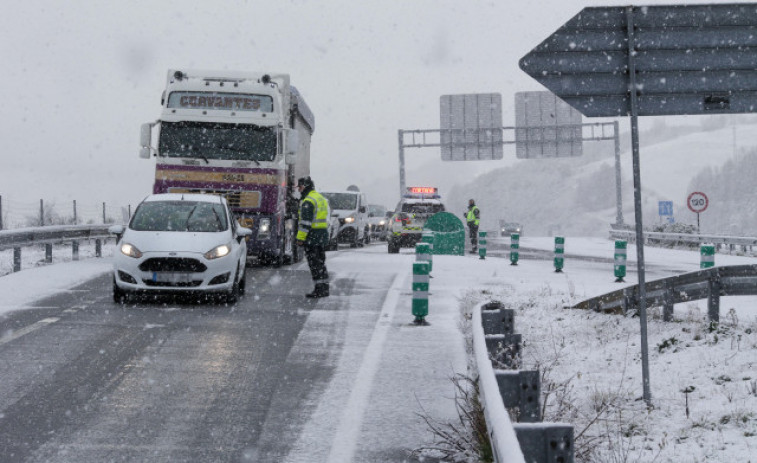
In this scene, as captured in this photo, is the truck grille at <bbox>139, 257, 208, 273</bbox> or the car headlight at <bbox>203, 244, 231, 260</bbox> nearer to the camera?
the truck grille at <bbox>139, 257, 208, 273</bbox>

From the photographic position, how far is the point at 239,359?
853cm

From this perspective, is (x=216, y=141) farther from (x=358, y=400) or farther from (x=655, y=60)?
(x=655, y=60)

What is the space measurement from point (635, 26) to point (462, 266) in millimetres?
14447

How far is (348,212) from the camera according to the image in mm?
30969

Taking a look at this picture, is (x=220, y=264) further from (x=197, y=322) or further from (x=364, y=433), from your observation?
(x=364, y=433)

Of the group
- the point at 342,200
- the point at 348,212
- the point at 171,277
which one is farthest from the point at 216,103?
the point at 342,200

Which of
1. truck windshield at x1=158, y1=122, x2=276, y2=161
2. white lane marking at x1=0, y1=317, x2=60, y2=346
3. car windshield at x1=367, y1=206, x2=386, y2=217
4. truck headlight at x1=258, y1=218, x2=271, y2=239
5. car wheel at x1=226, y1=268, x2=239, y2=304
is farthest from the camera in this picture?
car windshield at x1=367, y1=206, x2=386, y2=217

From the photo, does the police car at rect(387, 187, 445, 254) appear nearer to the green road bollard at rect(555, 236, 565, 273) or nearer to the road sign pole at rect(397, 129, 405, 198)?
the green road bollard at rect(555, 236, 565, 273)

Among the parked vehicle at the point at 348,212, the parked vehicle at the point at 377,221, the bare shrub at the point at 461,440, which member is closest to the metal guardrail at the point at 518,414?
the bare shrub at the point at 461,440

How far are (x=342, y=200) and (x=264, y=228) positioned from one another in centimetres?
1313

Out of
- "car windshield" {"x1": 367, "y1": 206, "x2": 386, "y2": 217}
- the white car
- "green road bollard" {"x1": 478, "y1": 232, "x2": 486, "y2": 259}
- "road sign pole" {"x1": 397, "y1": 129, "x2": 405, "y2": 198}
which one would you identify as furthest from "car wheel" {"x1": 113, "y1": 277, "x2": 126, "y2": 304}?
"road sign pole" {"x1": 397, "y1": 129, "x2": 405, "y2": 198}

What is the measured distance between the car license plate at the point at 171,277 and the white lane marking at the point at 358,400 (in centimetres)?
275

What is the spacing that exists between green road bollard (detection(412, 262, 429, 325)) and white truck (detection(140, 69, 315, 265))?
794 cm

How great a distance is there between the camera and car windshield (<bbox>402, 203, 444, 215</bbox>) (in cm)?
2842
